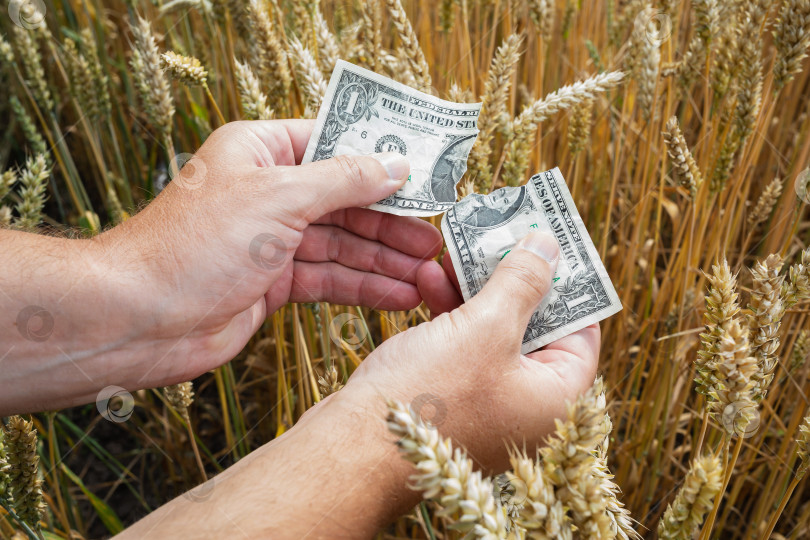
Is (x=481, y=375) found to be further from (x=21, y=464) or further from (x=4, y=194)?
(x=4, y=194)

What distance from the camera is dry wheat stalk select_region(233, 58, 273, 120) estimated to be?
1044mm

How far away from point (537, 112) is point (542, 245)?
245 millimetres

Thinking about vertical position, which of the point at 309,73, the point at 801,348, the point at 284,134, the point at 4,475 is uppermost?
the point at 309,73

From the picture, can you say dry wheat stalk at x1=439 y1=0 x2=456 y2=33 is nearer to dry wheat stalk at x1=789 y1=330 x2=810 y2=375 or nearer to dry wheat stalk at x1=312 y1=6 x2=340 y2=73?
dry wheat stalk at x1=312 y1=6 x2=340 y2=73

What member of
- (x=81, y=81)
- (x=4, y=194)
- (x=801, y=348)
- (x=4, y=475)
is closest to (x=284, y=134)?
(x=4, y=194)

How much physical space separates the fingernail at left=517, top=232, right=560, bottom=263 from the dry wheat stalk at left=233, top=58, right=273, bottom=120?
53 cm

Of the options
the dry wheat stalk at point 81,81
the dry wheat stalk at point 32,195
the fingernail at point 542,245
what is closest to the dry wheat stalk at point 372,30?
the fingernail at point 542,245

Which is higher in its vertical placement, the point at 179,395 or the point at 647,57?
the point at 647,57

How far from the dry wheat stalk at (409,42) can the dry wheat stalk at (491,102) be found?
0.41ft

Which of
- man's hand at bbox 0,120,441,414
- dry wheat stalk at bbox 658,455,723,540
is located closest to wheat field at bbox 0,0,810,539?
dry wheat stalk at bbox 658,455,723,540

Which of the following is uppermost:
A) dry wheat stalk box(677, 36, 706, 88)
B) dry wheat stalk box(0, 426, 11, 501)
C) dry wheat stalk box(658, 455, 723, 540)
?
dry wheat stalk box(677, 36, 706, 88)

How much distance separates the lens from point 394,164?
1023 millimetres

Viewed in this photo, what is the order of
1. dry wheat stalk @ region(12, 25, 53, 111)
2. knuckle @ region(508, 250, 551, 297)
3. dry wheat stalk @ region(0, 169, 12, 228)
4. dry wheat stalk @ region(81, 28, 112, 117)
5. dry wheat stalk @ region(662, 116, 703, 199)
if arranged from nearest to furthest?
knuckle @ region(508, 250, 551, 297), dry wheat stalk @ region(662, 116, 703, 199), dry wheat stalk @ region(0, 169, 12, 228), dry wheat stalk @ region(12, 25, 53, 111), dry wheat stalk @ region(81, 28, 112, 117)

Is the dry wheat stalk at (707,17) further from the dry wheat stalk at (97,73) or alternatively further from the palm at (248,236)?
the dry wheat stalk at (97,73)
